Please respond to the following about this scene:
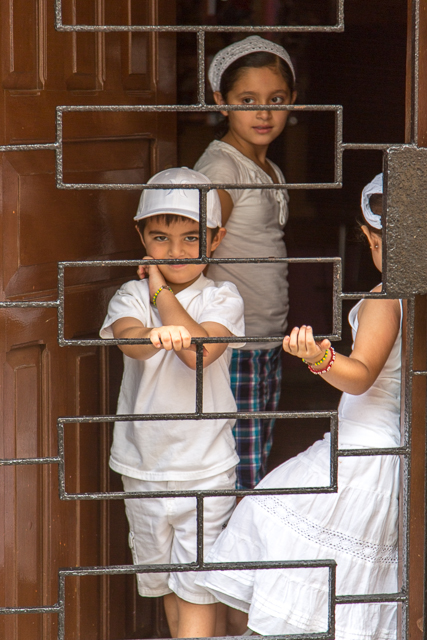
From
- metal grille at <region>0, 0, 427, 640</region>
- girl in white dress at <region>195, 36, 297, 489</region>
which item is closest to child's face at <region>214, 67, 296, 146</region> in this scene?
girl in white dress at <region>195, 36, 297, 489</region>

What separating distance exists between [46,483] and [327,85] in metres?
1.62

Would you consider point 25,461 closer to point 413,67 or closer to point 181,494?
point 181,494

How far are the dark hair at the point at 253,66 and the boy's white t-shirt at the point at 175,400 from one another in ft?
1.90

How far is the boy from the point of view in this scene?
5.78 feet

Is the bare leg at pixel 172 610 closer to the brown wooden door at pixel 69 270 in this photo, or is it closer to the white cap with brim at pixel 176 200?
the brown wooden door at pixel 69 270

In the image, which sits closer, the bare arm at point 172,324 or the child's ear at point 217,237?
the bare arm at point 172,324

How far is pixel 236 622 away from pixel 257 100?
135 cm

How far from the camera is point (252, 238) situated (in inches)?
85.4

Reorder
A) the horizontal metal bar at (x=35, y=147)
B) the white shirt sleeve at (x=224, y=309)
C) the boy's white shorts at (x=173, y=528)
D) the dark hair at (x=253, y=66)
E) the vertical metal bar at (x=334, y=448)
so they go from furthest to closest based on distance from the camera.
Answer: the dark hair at (x=253, y=66), the boy's white shorts at (x=173, y=528), the white shirt sleeve at (x=224, y=309), the vertical metal bar at (x=334, y=448), the horizontal metal bar at (x=35, y=147)

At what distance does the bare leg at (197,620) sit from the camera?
1.82 m

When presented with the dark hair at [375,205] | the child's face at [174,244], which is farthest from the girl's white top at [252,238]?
the dark hair at [375,205]

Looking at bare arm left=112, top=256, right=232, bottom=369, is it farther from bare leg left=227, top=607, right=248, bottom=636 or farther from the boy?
bare leg left=227, top=607, right=248, bottom=636

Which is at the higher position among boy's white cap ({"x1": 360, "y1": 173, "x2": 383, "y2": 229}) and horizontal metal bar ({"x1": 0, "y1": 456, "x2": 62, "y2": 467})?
boy's white cap ({"x1": 360, "y1": 173, "x2": 383, "y2": 229})

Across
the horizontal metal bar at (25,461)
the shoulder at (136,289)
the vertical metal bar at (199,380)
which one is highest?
the shoulder at (136,289)
